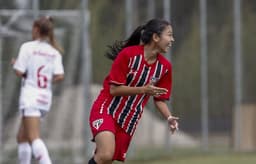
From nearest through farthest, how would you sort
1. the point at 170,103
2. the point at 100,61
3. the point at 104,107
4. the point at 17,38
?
the point at 104,107, the point at 17,38, the point at 100,61, the point at 170,103

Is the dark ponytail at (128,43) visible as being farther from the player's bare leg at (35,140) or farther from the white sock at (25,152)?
the white sock at (25,152)

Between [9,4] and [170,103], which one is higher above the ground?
[9,4]

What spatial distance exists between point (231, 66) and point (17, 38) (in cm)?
534

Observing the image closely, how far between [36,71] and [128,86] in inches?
115

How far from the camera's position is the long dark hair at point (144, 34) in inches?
336

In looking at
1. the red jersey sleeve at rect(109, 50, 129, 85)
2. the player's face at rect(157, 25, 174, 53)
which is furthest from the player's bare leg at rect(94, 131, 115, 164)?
the player's face at rect(157, 25, 174, 53)

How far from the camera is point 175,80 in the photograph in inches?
744

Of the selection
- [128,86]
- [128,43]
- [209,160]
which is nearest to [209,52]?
[209,160]

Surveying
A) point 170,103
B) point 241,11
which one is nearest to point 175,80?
point 170,103

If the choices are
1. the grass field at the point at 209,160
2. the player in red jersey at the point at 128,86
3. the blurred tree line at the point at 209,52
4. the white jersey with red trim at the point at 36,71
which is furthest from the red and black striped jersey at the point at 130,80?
the blurred tree line at the point at 209,52

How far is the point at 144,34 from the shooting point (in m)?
8.63

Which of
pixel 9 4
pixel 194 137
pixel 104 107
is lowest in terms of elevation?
pixel 194 137

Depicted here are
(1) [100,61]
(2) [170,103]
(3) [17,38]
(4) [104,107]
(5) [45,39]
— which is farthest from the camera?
(2) [170,103]

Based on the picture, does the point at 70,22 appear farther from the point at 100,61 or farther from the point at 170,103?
the point at 170,103
